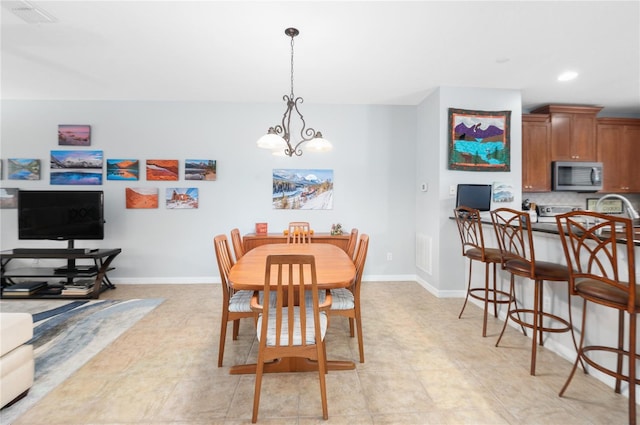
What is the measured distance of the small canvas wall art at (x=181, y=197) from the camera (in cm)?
435

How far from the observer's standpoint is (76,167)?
428cm

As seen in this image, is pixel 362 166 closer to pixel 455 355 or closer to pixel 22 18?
pixel 455 355

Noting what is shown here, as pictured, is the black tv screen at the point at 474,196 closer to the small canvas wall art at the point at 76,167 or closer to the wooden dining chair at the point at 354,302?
the wooden dining chair at the point at 354,302

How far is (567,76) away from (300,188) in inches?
139

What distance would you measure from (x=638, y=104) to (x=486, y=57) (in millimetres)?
3318

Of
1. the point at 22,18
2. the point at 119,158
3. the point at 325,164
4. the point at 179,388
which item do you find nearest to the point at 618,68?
the point at 325,164

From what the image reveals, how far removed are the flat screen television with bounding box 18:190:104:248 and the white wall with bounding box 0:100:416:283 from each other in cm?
40

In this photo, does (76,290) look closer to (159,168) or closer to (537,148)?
(159,168)

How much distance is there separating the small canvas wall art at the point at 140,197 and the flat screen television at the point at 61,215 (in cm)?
41

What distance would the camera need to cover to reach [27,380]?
1.81 m

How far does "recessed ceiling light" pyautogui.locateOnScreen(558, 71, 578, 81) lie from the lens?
10.9 ft

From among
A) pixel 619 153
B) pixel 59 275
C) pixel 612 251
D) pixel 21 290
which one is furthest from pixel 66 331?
pixel 619 153

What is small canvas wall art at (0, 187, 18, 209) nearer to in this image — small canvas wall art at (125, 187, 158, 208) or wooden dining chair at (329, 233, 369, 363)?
small canvas wall art at (125, 187, 158, 208)

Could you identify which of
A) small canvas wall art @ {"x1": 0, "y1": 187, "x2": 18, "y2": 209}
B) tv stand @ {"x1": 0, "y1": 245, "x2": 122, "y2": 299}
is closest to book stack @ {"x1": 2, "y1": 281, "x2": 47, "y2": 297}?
tv stand @ {"x1": 0, "y1": 245, "x2": 122, "y2": 299}
